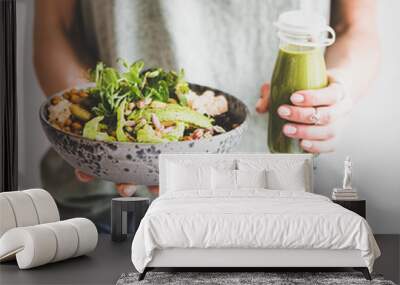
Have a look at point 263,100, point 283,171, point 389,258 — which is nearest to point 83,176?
point 263,100

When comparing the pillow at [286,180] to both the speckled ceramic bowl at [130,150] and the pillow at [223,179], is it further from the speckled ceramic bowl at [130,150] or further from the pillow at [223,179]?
the speckled ceramic bowl at [130,150]

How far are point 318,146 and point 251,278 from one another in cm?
279

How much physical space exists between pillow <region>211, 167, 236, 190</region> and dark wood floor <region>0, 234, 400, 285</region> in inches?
40.4

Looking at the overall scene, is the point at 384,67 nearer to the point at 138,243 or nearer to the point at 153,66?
the point at 153,66

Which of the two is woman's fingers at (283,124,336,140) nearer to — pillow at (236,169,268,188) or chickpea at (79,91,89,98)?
pillow at (236,169,268,188)

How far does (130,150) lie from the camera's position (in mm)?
7539

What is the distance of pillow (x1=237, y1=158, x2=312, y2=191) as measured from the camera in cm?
688

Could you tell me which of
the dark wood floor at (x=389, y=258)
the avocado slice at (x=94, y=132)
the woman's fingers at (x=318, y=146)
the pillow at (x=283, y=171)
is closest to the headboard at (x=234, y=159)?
the pillow at (x=283, y=171)

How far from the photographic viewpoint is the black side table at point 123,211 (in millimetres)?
7012

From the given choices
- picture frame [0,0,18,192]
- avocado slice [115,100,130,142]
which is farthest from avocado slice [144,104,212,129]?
picture frame [0,0,18,192]

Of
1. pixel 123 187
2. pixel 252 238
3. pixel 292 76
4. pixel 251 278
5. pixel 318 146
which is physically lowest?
pixel 251 278

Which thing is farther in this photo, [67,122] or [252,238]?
[67,122]

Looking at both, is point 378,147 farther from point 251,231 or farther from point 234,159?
point 251,231

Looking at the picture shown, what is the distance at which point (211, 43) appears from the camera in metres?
7.63
